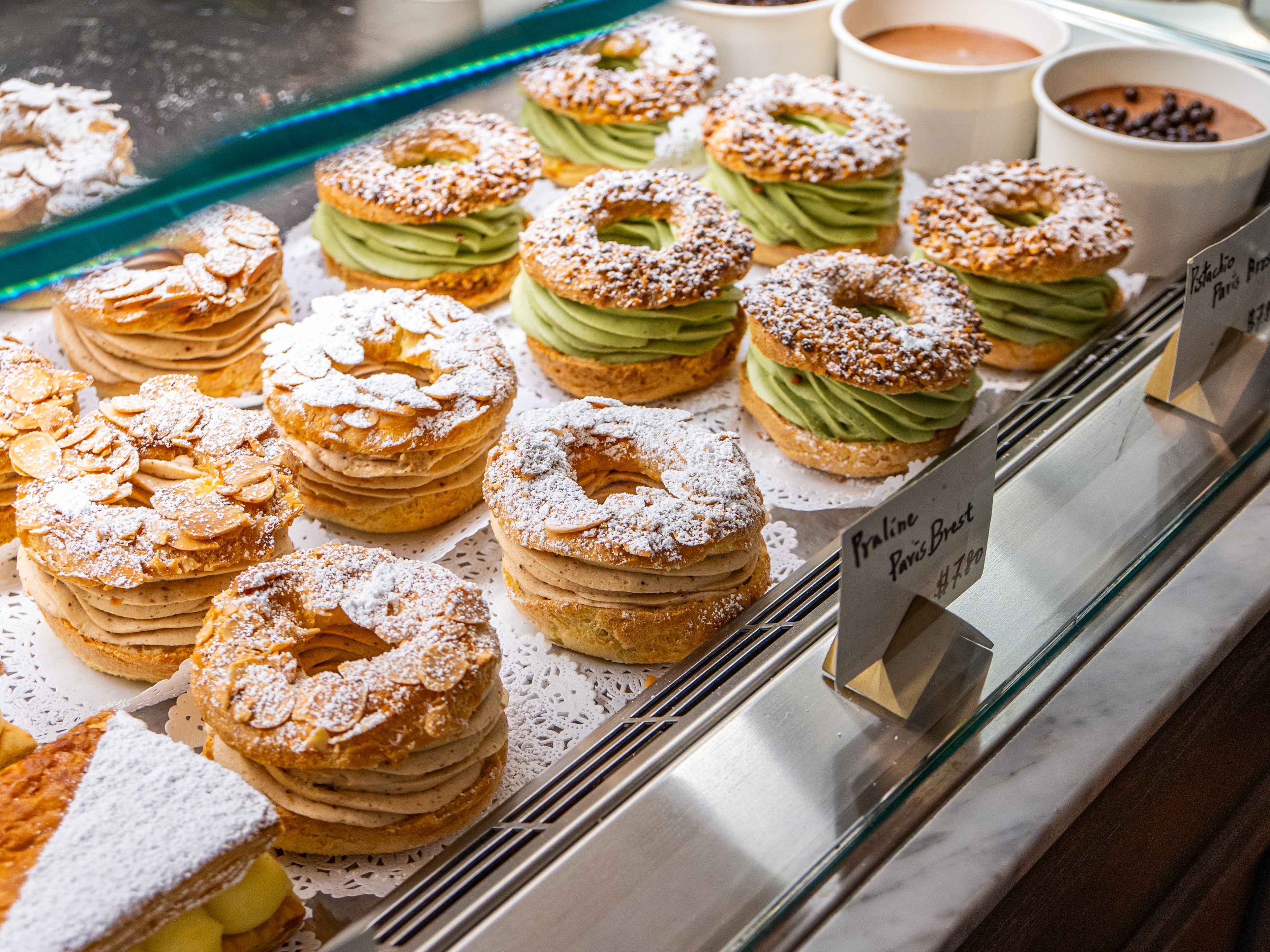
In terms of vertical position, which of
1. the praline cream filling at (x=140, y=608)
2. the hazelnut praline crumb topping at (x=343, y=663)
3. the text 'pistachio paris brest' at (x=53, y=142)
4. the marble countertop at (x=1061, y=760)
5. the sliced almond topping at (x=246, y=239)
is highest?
the text 'pistachio paris brest' at (x=53, y=142)

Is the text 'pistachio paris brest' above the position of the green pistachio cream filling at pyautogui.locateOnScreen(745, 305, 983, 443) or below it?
above

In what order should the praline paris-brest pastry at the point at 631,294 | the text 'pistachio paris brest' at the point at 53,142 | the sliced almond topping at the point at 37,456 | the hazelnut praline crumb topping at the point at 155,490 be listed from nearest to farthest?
the text 'pistachio paris brest' at the point at 53,142, the hazelnut praline crumb topping at the point at 155,490, the sliced almond topping at the point at 37,456, the praline paris-brest pastry at the point at 631,294

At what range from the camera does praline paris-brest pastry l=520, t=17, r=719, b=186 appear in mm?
3330

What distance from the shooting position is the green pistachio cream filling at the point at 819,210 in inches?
121

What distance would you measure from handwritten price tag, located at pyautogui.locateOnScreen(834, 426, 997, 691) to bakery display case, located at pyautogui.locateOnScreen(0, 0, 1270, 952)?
0.04ft

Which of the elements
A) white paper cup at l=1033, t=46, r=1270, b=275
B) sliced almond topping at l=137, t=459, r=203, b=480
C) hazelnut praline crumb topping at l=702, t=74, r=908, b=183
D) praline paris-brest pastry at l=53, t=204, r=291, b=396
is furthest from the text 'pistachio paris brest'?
white paper cup at l=1033, t=46, r=1270, b=275

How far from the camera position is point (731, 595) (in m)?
1.98

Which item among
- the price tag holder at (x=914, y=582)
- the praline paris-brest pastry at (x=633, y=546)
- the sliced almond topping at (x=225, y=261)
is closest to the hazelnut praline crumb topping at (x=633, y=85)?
the sliced almond topping at (x=225, y=261)

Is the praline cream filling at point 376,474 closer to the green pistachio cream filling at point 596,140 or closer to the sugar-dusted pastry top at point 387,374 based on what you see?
the sugar-dusted pastry top at point 387,374

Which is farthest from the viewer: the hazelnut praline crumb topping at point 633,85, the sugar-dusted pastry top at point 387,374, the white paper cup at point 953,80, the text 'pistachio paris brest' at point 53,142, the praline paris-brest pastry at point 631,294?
the hazelnut praline crumb topping at point 633,85

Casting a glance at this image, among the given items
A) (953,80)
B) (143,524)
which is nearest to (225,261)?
(143,524)

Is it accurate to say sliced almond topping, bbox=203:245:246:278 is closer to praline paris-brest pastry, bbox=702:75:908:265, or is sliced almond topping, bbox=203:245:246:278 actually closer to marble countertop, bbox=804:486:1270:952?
praline paris-brest pastry, bbox=702:75:908:265

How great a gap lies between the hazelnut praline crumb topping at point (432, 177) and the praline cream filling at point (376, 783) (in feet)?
5.04

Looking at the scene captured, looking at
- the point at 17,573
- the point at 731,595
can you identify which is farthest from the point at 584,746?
the point at 17,573
